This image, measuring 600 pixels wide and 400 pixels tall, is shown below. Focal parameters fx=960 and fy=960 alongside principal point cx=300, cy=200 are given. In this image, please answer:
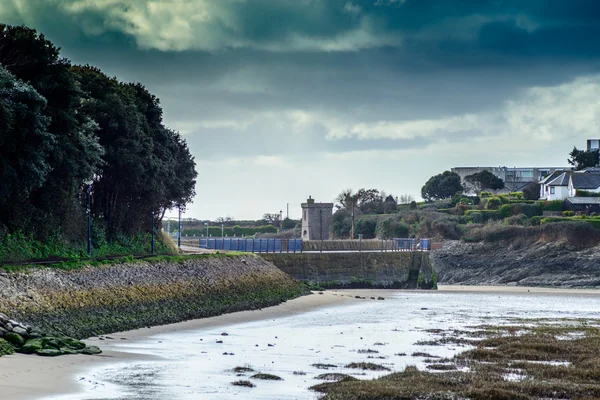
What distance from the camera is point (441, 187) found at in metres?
158

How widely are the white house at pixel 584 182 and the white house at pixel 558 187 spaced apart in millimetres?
1018

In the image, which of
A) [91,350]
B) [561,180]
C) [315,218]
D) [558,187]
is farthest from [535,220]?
[91,350]

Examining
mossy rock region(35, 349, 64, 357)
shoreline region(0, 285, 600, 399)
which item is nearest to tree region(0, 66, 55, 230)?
shoreline region(0, 285, 600, 399)

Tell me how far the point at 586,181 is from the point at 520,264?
142 feet

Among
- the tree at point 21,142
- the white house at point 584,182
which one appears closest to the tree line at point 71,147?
the tree at point 21,142

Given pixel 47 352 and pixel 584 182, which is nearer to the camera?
pixel 47 352

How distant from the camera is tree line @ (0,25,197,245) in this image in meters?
39.2

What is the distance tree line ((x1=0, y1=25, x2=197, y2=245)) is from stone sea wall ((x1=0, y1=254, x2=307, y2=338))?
15.7 ft

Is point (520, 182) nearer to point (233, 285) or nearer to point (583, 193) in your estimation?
point (583, 193)

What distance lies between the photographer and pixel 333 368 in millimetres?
26328

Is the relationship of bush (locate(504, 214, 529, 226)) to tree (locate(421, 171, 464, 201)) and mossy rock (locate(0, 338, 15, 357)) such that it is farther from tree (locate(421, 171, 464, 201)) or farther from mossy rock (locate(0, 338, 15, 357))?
mossy rock (locate(0, 338, 15, 357))

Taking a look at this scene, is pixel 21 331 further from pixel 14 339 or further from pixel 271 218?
pixel 271 218

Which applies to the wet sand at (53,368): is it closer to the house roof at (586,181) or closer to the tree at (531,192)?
the house roof at (586,181)

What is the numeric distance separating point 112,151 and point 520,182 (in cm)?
12841
